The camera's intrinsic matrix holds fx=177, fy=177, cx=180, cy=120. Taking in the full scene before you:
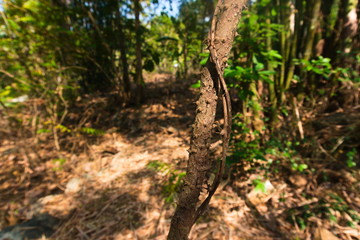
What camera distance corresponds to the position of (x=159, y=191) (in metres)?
2.29

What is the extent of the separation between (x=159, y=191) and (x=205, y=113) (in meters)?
1.84

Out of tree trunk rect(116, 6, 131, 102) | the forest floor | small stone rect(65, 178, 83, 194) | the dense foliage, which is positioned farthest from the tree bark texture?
tree trunk rect(116, 6, 131, 102)

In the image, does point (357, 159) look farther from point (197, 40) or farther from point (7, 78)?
point (7, 78)

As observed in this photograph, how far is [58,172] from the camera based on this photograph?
3.10 metres

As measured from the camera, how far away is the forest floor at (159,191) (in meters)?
1.81

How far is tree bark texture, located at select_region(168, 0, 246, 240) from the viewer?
681mm

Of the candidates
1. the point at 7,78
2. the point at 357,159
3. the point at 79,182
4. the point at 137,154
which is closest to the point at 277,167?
the point at 357,159

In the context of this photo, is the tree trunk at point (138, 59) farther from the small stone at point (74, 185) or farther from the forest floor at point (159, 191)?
the small stone at point (74, 185)

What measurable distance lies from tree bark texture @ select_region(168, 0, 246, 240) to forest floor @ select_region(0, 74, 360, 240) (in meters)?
1.08

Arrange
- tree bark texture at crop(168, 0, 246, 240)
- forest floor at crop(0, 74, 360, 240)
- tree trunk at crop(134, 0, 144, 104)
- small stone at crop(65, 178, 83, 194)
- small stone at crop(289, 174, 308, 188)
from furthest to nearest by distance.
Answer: tree trunk at crop(134, 0, 144, 104), small stone at crop(65, 178, 83, 194), small stone at crop(289, 174, 308, 188), forest floor at crop(0, 74, 360, 240), tree bark texture at crop(168, 0, 246, 240)

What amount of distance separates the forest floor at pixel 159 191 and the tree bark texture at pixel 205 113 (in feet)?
3.56

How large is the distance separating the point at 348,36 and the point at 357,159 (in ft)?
6.13

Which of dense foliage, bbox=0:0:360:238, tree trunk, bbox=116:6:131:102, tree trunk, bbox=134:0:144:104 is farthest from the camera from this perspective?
tree trunk, bbox=116:6:131:102

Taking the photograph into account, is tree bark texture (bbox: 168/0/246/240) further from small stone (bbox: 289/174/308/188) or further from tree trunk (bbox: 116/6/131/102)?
tree trunk (bbox: 116/6/131/102)
